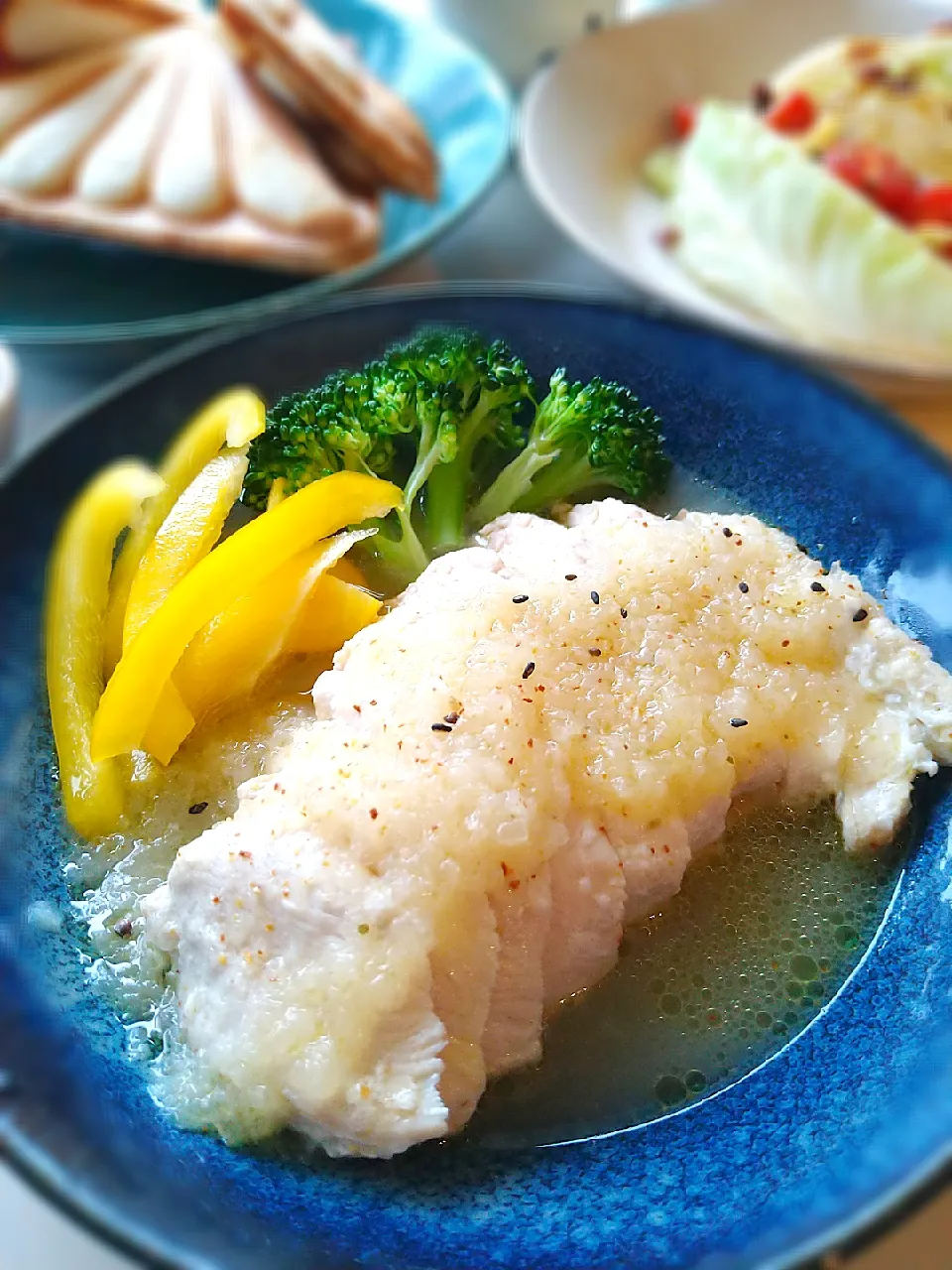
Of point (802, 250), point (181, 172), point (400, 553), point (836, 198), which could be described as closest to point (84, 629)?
point (400, 553)

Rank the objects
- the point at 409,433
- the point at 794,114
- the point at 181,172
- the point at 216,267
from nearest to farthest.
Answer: the point at 409,433, the point at 181,172, the point at 216,267, the point at 794,114

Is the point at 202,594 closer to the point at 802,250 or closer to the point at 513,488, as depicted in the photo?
the point at 513,488

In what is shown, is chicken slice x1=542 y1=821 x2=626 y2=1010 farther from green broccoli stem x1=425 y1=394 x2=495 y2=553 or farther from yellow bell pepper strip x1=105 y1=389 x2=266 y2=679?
yellow bell pepper strip x1=105 y1=389 x2=266 y2=679

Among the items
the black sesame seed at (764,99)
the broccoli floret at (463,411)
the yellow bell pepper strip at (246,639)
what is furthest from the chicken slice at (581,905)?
the black sesame seed at (764,99)

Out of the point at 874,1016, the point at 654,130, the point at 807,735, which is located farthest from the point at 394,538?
the point at 654,130

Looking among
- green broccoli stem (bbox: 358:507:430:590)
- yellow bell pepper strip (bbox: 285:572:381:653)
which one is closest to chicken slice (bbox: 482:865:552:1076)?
yellow bell pepper strip (bbox: 285:572:381:653)

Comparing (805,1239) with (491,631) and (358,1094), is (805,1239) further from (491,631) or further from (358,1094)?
(491,631)

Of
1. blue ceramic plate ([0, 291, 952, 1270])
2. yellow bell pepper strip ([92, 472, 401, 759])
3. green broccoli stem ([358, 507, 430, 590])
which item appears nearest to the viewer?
blue ceramic plate ([0, 291, 952, 1270])
